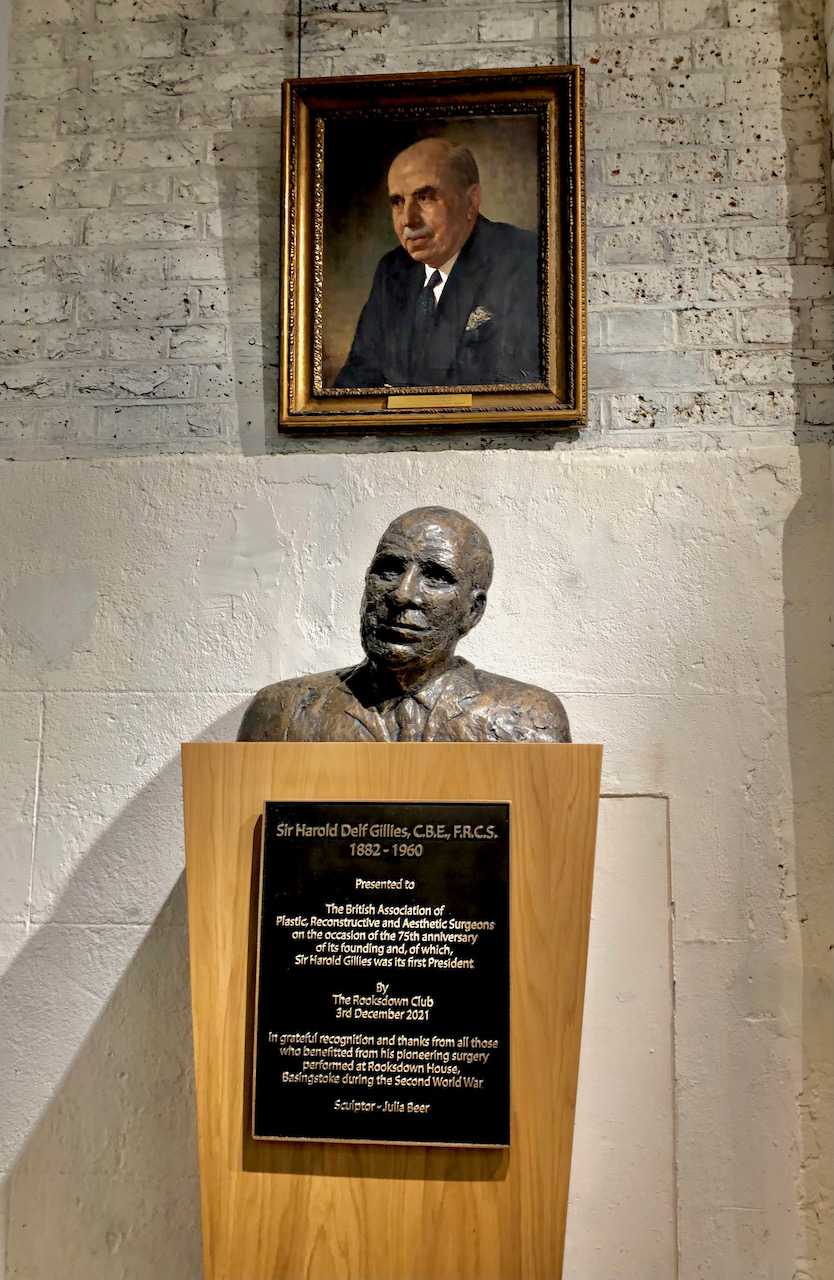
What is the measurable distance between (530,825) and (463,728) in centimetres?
31

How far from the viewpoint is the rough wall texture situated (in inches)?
108

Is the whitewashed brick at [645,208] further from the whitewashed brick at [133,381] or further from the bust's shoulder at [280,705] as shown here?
the bust's shoulder at [280,705]

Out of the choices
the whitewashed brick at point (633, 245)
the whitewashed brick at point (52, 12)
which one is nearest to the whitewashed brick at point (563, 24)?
the whitewashed brick at point (633, 245)

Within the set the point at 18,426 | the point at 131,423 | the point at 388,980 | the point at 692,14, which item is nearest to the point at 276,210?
the point at 131,423

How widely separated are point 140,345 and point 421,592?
135 cm

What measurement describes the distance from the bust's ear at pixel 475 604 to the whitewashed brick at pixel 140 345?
1.29 metres

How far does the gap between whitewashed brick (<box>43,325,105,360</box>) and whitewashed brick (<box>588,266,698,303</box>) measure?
1.36m

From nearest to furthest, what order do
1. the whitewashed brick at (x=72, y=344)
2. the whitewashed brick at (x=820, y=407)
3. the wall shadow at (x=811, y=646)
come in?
the wall shadow at (x=811, y=646) → the whitewashed brick at (x=820, y=407) → the whitewashed brick at (x=72, y=344)

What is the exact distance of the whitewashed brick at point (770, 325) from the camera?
3062 millimetres

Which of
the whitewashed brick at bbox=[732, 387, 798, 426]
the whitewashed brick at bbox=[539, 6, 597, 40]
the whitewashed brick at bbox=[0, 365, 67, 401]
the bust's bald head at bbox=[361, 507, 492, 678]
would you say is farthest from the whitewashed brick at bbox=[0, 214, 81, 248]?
the whitewashed brick at bbox=[732, 387, 798, 426]

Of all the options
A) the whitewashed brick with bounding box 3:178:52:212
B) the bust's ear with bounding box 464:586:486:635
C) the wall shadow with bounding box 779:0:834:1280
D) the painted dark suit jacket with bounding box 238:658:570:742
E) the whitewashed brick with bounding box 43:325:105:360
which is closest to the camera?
the painted dark suit jacket with bounding box 238:658:570:742

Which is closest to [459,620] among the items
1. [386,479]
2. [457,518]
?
[457,518]

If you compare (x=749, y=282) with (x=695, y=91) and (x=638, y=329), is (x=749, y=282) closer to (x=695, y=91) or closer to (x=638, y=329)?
(x=638, y=329)

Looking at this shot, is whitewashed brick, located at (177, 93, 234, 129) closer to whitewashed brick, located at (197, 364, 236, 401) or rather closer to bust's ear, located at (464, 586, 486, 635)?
whitewashed brick, located at (197, 364, 236, 401)
